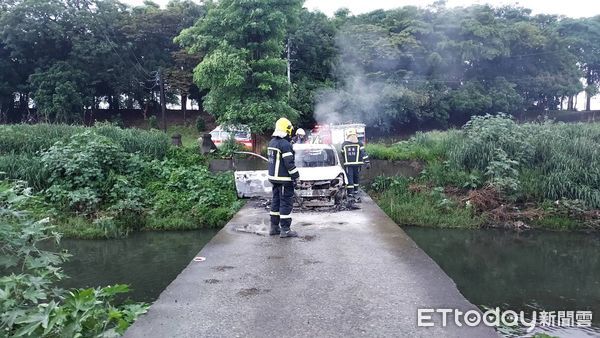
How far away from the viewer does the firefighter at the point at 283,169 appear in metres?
7.18

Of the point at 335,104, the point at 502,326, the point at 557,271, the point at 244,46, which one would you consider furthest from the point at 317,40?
the point at 502,326

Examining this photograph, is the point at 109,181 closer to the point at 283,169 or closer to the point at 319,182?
the point at 319,182

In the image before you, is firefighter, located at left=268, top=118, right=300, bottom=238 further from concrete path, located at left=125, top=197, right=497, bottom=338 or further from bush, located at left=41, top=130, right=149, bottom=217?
bush, located at left=41, top=130, right=149, bottom=217

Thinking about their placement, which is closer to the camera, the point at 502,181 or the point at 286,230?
the point at 286,230

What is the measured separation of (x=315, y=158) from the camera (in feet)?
35.2

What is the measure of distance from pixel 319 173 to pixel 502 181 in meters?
6.27

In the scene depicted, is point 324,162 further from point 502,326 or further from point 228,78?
point 228,78


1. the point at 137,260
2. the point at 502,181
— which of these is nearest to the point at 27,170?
the point at 137,260

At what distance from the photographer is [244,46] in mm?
16750

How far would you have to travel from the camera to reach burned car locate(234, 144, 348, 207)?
966cm

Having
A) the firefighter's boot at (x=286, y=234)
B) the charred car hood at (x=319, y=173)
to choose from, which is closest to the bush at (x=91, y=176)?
the charred car hood at (x=319, y=173)

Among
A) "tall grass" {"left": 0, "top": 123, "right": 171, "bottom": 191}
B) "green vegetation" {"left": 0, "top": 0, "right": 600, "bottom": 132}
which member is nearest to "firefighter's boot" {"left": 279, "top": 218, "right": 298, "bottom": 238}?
"tall grass" {"left": 0, "top": 123, "right": 171, "bottom": 191}

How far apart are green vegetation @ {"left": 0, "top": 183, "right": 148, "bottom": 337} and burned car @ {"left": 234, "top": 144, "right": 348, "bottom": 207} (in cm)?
A: 540

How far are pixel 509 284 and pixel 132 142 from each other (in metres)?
12.0
